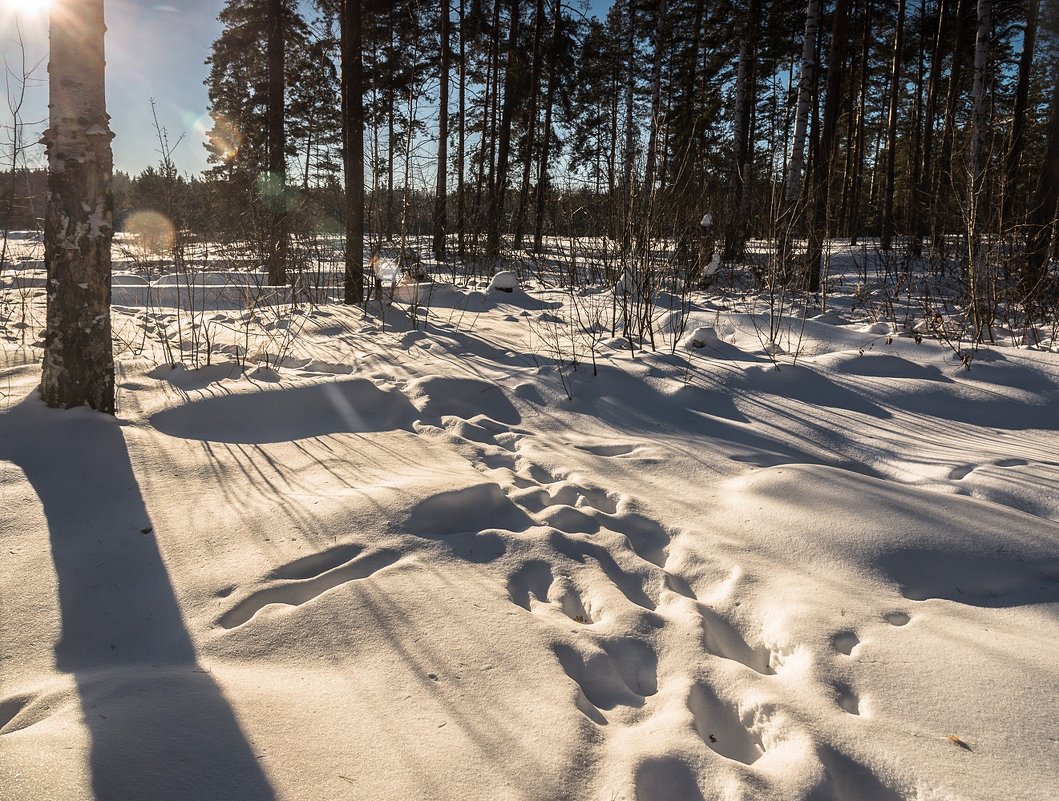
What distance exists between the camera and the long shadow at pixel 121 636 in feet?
3.58

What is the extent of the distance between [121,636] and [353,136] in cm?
580

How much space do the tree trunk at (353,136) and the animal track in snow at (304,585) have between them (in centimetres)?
523

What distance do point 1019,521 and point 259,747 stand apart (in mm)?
2488

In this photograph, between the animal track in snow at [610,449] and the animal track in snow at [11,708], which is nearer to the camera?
the animal track in snow at [11,708]

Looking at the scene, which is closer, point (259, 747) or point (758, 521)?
point (259, 747)

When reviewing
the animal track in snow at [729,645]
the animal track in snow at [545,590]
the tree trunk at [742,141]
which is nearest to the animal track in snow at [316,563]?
the animal track in snow at [545,590]

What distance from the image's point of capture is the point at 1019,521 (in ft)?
6.86

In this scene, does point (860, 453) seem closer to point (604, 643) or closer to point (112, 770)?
point (604, 643)

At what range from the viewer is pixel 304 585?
176cm

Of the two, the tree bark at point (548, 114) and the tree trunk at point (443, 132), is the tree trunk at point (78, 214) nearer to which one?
the tree trunk at point (443, 132)

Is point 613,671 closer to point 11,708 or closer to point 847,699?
point 847,699

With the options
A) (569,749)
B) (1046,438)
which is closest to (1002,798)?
(569,749)

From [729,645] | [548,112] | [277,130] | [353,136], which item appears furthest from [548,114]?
[729,645]

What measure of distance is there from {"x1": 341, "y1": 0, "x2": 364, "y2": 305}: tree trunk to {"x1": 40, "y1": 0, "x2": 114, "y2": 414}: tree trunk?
3.66 meters
